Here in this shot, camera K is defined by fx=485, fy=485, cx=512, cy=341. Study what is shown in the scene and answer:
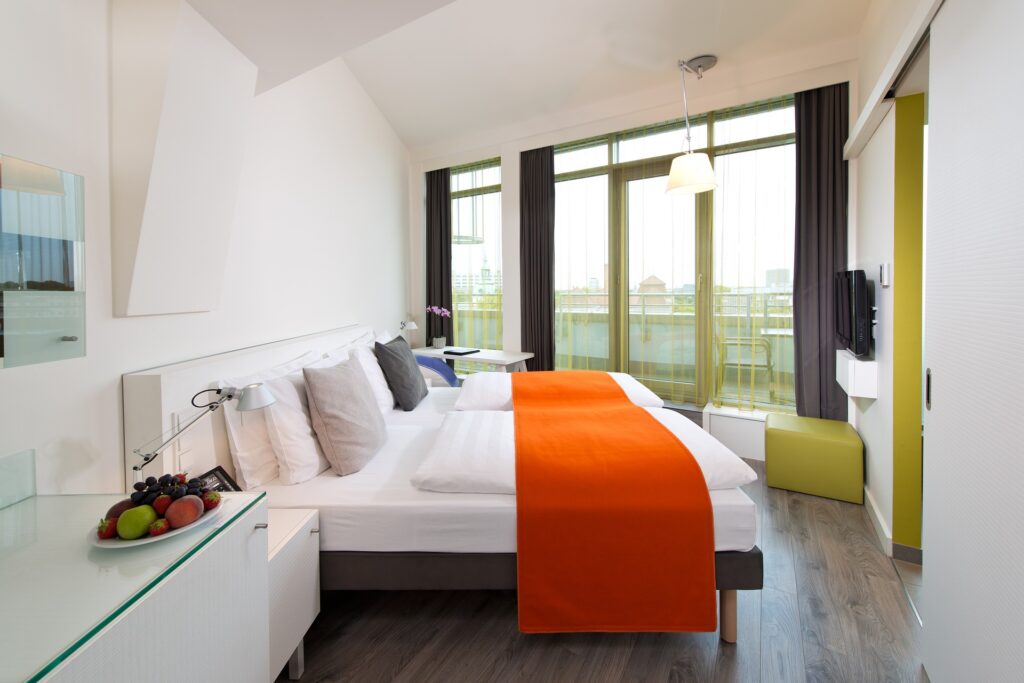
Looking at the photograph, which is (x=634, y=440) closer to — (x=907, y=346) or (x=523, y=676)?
(x=523, y=676)

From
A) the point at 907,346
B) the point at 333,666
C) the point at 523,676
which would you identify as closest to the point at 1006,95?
the point at 907,346

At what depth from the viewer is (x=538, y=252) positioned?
4.43 m

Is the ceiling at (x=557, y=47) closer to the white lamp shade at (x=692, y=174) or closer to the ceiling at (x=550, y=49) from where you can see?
the ceiling at (x=550, y=49)

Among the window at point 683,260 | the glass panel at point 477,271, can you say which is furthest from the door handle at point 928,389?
the glass panel at point 477,271

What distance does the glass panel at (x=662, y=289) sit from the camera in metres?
3.82

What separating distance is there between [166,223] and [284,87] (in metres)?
1.43

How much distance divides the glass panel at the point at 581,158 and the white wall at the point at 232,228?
1.57m

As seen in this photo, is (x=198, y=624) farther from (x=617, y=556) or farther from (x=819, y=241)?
(x=819, y=241)

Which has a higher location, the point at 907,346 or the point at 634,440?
the point at 907,346

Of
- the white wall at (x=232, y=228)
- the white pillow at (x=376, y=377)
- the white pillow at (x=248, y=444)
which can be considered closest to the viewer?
the white wall at (x=232, y=228)

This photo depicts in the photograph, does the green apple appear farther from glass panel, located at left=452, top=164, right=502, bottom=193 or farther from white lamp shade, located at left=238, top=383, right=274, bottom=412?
glass panel, located at left=452, top=164, right=502, bottom=193

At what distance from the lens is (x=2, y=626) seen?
728 mm

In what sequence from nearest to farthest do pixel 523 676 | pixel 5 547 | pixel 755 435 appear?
pixel 5 547 → pixel 523 676 → pixel 755 435

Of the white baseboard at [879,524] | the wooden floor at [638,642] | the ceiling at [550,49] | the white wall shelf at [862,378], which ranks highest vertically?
the ceiling at [550,49]
